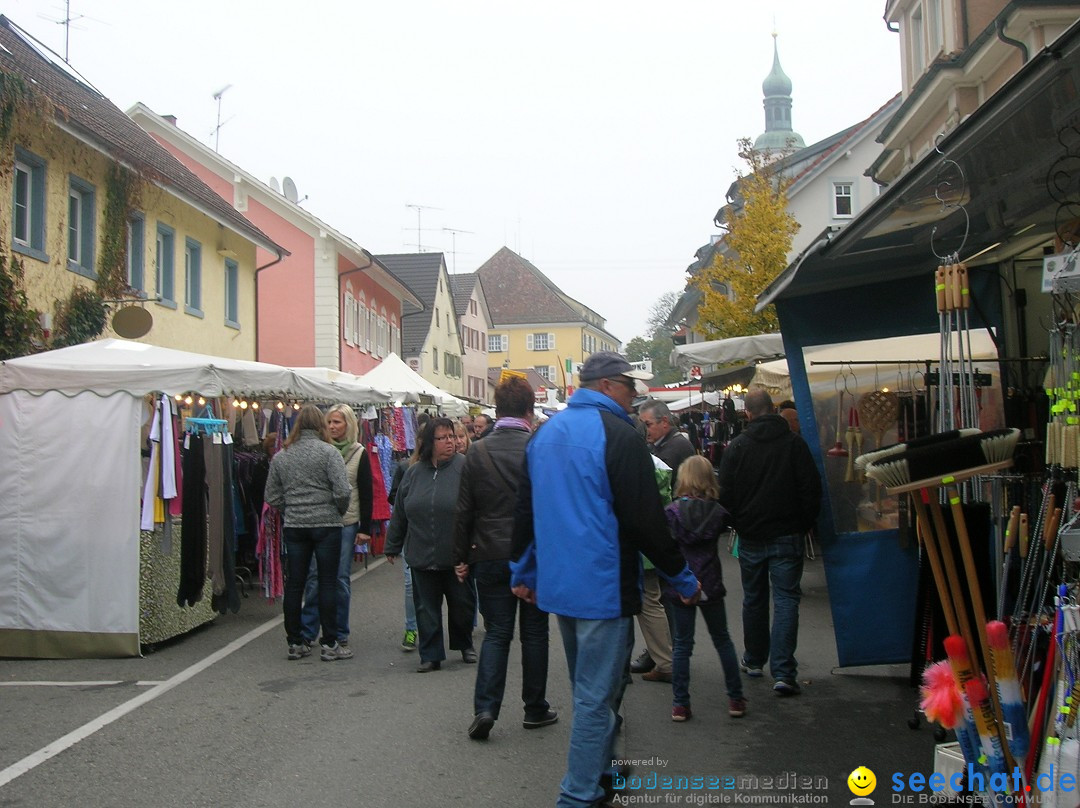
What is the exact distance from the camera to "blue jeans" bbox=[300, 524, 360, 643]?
336 inches

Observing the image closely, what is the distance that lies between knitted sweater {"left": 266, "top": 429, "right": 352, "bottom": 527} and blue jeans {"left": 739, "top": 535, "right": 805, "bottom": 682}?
9.85 ft

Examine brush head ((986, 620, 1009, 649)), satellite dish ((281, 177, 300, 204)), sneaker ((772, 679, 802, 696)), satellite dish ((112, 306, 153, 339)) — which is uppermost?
satellite dish ((281, 177, 300, 204))

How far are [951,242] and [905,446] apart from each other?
228 centimetres

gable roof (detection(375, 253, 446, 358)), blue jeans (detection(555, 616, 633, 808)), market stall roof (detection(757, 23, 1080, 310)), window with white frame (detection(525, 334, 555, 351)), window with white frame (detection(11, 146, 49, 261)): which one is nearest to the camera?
market stall roof (detection(757, 23, 1080, 310))

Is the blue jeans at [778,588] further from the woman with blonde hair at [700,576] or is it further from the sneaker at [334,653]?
the sneaker at [334,653]

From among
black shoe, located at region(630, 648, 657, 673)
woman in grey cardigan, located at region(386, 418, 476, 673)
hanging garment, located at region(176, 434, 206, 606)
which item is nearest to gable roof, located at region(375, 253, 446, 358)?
hanging garment, located at region(176, 434, 206, 606)

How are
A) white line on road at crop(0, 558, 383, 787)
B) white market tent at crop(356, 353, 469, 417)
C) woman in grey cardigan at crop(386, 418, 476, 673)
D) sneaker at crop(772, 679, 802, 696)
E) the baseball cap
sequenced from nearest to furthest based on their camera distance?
the baseball cap
white line on road at crop(0, 558, 383, 787)
sneaker at crop(772, 679, 802, 696)
woman in grey cardigan at crop(386, 418, 476, 673)
white market tent at crop(356, 353, 469, 417)

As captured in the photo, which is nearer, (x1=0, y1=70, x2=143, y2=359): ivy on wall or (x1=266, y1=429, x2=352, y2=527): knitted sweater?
(x1=266, y1=429, x2=352, y2=527): knitted sweater

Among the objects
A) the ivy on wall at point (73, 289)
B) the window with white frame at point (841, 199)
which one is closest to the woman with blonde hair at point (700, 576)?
the ivy on wall at point (73, 289)

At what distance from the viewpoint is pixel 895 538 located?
271 inches

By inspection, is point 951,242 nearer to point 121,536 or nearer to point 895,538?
point 895,538

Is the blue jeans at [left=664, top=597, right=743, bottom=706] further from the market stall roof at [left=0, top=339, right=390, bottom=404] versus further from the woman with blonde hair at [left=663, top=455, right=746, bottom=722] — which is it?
the market stall roof at [left=0, top=339, right=390, bottom=404]

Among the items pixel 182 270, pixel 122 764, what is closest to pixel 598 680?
pixel 122 764

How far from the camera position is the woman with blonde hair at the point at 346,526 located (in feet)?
28.1
